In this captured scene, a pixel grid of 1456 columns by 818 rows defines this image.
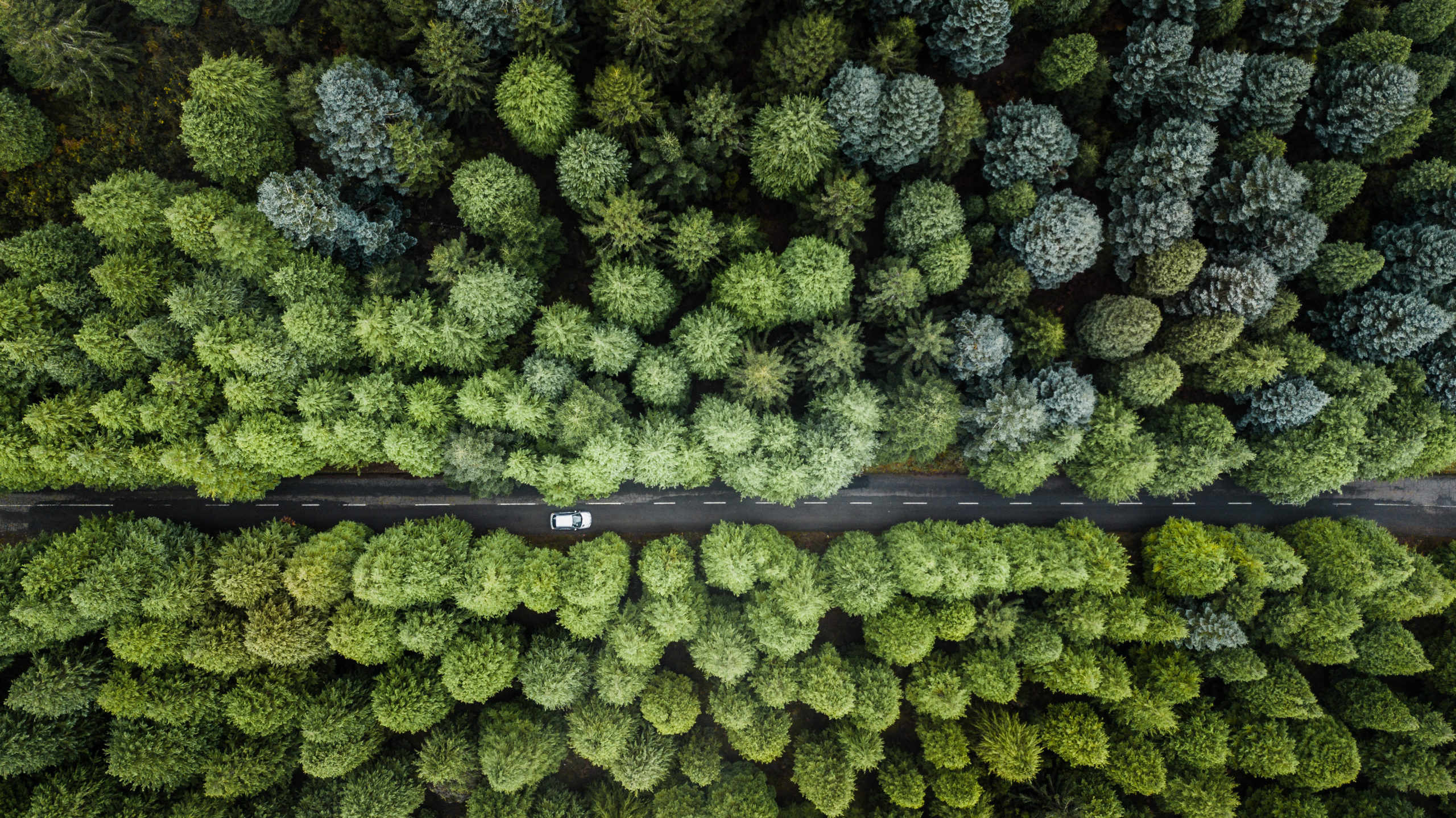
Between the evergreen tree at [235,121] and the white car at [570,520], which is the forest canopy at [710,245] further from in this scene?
the white car at [570,520]

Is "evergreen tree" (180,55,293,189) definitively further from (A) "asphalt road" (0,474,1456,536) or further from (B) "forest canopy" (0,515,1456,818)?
(B) "forest canopy" (0,515,1456,818)

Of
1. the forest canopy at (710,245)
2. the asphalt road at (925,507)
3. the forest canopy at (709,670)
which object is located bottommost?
the forest canopy at (709,670)

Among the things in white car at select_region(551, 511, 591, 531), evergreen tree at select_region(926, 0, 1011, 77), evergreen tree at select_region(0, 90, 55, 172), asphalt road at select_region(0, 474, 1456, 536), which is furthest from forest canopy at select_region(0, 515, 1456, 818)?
evergreen tree at select_region(926, 0, 1011, 77)

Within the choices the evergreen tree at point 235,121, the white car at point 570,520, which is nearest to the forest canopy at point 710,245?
the evergreen tree at point 235,121

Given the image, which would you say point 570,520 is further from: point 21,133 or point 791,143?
point 21,133

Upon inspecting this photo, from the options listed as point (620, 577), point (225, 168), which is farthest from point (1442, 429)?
point (225, 168)

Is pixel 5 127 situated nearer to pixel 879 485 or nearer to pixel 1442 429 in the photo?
pixel 879 485
